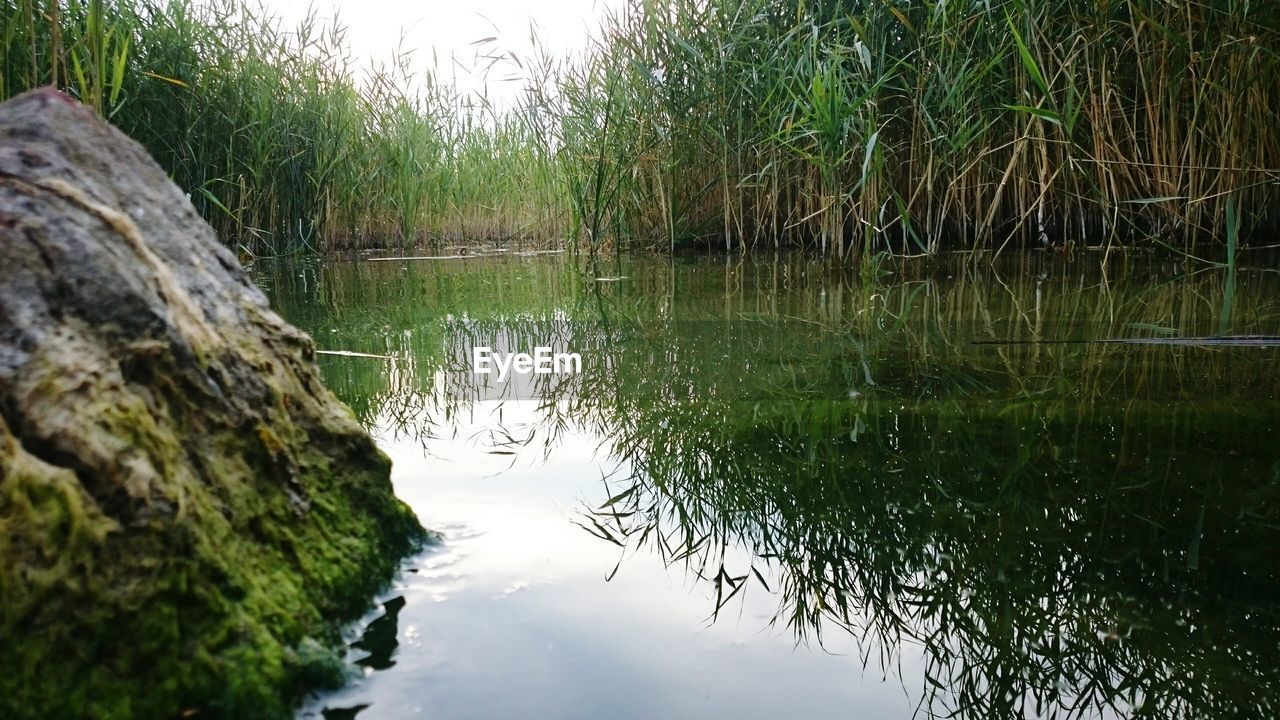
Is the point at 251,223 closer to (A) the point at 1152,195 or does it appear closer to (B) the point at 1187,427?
(A) the point at 1152,195

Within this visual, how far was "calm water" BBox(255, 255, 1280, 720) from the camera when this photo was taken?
2.09ft

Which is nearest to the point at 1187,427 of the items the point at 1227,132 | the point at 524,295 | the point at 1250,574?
the point at 1250,574

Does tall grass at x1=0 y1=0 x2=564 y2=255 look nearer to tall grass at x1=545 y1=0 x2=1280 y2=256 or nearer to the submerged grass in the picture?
the submerged grass

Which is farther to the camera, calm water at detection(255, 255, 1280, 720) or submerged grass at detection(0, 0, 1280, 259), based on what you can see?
submerged grass at detection(0, 0, 1280, 259)

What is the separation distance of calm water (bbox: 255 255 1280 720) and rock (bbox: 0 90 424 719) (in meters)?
0.07

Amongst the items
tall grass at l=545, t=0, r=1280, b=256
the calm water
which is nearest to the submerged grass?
tall grass at l=545, t=0, r=1280, b=256

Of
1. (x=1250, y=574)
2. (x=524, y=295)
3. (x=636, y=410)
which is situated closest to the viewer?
(x=1250, y=574)

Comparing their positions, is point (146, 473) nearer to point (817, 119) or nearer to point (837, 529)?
point (837, 529)

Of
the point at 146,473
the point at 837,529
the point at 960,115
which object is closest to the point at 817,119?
the point at 960,115

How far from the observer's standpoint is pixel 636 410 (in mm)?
1396

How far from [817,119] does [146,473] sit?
10.9ft

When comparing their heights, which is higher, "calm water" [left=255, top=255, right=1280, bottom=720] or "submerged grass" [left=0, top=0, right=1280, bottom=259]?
"submerged grass" [left=0, top=0, right=1280, bottom=259]

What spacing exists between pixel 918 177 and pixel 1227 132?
1228 mm

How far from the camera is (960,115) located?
3869 mm
